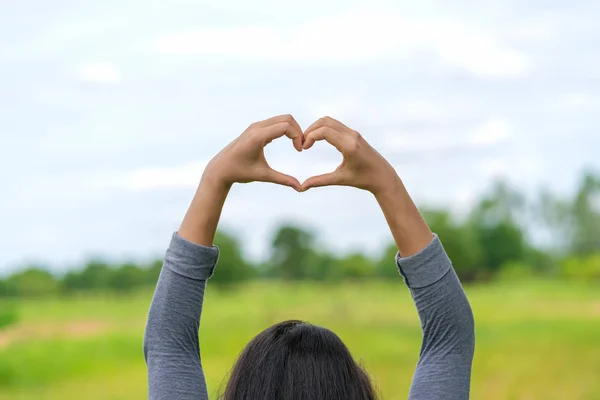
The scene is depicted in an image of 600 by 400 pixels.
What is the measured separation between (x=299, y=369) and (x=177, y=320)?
0.17 metres

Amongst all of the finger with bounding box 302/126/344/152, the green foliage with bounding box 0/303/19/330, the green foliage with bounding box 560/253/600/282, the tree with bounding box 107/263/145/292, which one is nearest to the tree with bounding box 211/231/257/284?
the tree with bounding box 107/263/145/292

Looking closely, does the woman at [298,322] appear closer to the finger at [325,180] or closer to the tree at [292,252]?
the finger at [325,180]

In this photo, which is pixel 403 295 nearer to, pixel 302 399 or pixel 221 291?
pixel 221 291

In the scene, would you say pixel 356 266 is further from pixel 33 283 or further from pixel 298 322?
pixel 298 322

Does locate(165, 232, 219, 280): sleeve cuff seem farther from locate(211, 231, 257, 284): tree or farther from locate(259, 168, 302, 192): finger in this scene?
locate(211, 231, 257, 284): tree

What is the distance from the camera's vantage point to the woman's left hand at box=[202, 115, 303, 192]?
770 millimetres

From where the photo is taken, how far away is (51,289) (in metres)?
11.4

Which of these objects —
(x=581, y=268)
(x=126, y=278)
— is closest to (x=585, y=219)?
(x=581, y=268)

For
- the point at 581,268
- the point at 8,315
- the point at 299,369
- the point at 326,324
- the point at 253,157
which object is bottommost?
the point at 581,268

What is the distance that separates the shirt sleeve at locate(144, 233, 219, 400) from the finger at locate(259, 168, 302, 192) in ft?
0.38

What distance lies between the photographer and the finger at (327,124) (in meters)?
0.77

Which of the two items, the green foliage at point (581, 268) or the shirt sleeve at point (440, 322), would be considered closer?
the shirt sleeve at point (440, 322)

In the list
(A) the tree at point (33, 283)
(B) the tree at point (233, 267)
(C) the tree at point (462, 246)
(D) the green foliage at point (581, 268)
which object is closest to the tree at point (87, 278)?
(A) the tree at point (33, 283)

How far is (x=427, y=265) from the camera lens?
80 centimetres
